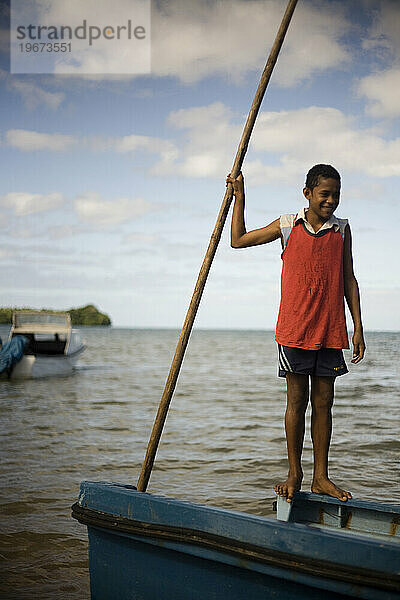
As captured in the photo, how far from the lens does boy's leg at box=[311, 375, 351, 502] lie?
3.26m

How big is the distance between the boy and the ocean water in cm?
166

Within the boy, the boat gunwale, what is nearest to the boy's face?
the boy

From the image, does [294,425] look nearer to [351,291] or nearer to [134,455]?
[351,291]

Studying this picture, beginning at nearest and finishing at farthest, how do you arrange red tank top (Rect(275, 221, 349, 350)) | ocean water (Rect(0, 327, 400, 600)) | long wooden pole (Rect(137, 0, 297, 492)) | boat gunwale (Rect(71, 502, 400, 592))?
1. boat gunwale (Rect(71, 502, 400, 592))
2. red tank top (Rect(275, 221, 349, 350))
3. long wooden pole (Rect(137, 0, 297, 492))
4. ocean water (Rect(0, 327, 400, 600))

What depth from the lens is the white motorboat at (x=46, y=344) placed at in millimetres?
16938

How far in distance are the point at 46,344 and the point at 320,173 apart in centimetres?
1684

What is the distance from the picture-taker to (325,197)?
3189 mm

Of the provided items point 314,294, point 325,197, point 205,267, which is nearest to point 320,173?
point 325,197

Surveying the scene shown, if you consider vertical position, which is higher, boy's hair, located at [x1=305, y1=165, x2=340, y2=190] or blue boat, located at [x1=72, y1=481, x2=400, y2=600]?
boy's hair, located at [x1=305, y1=165, x2=340, y2=190]

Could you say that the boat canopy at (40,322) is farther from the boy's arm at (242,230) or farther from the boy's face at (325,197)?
the boy's face at (325,197)

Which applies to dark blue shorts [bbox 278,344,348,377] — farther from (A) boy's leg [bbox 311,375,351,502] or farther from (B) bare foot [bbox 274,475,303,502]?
(B) bare foot [bbox 274,475,303,502]

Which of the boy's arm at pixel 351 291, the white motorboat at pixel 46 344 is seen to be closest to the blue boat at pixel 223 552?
the boy's arm at pixel 351 291

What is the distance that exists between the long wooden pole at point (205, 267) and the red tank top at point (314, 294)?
16.4 inches

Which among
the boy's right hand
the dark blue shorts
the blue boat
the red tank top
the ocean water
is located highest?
the boy's right hand
